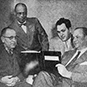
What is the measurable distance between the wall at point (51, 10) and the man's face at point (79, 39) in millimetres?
162

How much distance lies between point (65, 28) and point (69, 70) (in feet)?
A: 3.18

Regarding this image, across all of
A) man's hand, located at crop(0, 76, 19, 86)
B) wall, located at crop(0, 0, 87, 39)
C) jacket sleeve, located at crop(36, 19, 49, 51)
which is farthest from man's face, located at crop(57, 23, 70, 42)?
man's hand, located at crop(0, 76, 19, 86)

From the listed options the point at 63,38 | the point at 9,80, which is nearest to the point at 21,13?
the point at 63,38

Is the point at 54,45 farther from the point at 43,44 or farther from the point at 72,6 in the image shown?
the point at 72,6

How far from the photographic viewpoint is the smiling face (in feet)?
17.3

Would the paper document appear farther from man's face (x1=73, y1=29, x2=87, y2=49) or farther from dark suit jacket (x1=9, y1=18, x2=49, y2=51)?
man's face (x1=73, y1=29, x2=87, y2=49)

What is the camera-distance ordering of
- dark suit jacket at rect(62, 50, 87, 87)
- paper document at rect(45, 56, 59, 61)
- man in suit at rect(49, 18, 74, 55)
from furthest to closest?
1. man in suit at rect(49, 18, 74, 55)
2. paper document at rect(45, 56, 59, 61)
3. dark suit jacket at rect(62, 50, 87, 87)

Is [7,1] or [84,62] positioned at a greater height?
[7,1]

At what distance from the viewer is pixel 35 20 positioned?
532 centimetres

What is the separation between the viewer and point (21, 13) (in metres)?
5.29

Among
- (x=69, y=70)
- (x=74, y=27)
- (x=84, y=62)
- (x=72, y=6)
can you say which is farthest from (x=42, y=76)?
(x=72, y=6)

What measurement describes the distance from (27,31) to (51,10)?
742 mm

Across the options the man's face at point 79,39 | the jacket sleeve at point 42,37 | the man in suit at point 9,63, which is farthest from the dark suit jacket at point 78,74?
the man in suit at point 9,63

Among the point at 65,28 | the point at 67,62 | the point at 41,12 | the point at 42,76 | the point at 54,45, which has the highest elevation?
the point at 41,12
